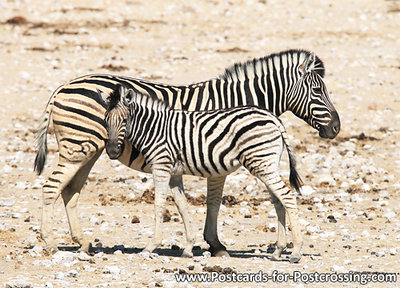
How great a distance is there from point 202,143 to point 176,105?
0.96 m

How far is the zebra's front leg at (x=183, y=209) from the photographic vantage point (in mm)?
8961

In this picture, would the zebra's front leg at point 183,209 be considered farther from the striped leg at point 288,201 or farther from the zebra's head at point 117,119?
the striped leg at point 288,201

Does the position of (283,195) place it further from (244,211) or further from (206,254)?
(244,211)

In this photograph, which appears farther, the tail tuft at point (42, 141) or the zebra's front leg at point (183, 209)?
the tail tuft at point (42, 141)

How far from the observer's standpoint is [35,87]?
2052 centimetres

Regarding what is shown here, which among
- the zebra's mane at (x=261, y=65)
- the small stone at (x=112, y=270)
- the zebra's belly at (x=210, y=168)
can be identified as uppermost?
the zebra's mane at (x=261, y=65)

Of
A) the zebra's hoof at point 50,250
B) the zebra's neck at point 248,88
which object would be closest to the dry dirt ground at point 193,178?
the zebra's hoof at point 50,250

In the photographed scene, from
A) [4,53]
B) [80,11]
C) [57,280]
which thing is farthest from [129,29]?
[57,280]

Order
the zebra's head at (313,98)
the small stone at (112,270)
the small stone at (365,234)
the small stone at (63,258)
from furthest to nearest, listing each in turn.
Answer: the small stone at (365,234) → the zebra's head at (313,98) → the small stone at (63,258) → the small stone at (112,270)

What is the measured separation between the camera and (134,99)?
30.1ft

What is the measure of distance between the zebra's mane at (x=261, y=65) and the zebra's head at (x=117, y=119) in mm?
1605

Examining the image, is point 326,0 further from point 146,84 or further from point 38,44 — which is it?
point 146,84

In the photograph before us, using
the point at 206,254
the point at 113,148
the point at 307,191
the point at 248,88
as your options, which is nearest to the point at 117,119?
the point at 113,148

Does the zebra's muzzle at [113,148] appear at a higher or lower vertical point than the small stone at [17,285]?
Result: higher
